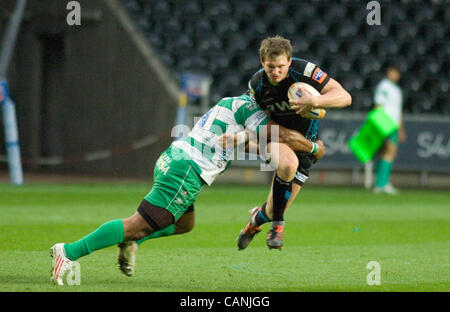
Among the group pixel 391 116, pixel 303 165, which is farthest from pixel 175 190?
pixel 391 116

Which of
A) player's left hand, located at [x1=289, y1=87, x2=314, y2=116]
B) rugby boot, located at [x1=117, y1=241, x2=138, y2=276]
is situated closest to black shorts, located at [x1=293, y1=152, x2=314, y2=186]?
player's left hand, located at [x1=289, y1=87, x2=314, y2=116]

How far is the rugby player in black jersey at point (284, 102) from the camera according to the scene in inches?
228

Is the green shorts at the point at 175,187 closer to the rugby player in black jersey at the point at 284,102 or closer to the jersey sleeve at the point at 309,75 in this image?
the rugby player in black jersey at the point at 284,102

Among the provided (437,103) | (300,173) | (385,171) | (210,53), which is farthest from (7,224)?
(437,103)

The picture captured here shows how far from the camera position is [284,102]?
20.0 ft

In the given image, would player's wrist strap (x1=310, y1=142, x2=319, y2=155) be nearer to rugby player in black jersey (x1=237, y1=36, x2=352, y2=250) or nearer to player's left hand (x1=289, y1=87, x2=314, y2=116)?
rugby player in black jersey (x1=237, y1=36, x2=352, y2=250)

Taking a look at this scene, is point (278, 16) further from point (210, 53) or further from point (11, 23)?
point (11, 23)

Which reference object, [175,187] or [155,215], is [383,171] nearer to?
[175,187]

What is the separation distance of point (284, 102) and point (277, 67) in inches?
15.0

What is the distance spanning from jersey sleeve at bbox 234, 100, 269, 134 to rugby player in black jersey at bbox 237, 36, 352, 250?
49 millimetres

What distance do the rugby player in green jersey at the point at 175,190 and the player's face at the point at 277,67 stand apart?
36 cm

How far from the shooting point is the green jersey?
5742 millimetres
